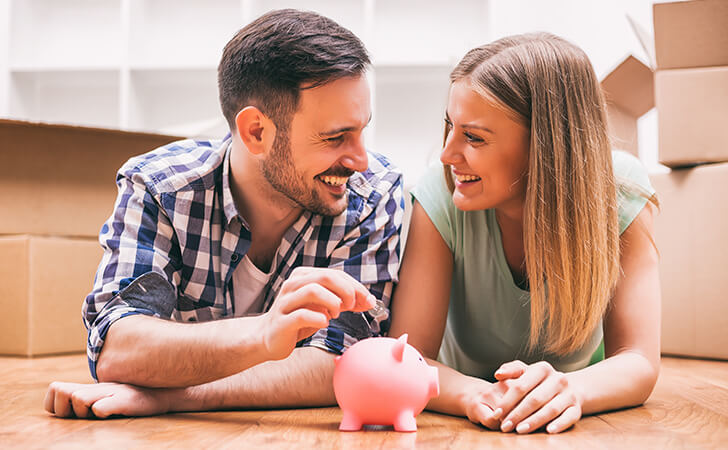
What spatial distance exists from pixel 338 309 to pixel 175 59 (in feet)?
8.29

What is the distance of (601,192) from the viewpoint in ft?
3.54

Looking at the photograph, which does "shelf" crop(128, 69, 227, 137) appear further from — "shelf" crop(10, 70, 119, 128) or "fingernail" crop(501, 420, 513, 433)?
"fingernail" crop(501, 420, 513, 433)

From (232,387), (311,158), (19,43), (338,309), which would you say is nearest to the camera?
(338,309)

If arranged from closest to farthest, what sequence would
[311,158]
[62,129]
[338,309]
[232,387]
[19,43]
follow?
[338,309] → [232,387] → [311,158] → [62,129] → [19,43]

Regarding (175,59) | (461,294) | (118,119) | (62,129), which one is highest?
(175,59)

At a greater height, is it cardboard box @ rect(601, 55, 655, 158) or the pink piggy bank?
cardboard box @ rect(601, 55, 655, 158)

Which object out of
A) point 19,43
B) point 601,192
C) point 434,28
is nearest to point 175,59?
point 19,43

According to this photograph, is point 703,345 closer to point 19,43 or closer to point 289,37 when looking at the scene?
point 289,37

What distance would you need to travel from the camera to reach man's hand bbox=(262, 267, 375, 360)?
2.75ft

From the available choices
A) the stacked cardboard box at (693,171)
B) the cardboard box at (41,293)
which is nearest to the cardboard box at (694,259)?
the stacked cardboard box at (693,171)

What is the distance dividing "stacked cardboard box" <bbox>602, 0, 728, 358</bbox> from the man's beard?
2.79 ft

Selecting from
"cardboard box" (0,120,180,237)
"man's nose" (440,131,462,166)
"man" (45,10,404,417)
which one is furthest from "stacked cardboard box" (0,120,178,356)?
"man's nose" (440,131,462,166)

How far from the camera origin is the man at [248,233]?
3.25 ft

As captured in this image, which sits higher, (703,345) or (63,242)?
(63,242)
